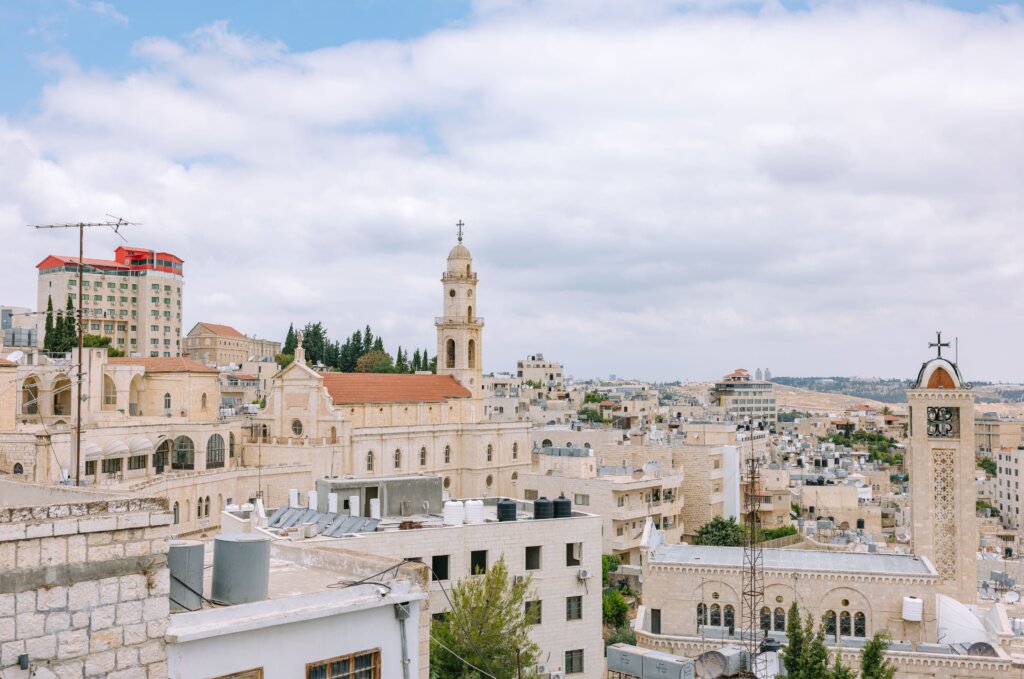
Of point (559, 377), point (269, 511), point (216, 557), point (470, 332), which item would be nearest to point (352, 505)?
point (269, 511)

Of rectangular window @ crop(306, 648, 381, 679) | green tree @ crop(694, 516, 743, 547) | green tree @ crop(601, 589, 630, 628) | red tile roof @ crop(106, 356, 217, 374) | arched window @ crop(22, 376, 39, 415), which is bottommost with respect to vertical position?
green tree @ crop(601, 589, 630, 628)

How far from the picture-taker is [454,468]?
6575 centimetres

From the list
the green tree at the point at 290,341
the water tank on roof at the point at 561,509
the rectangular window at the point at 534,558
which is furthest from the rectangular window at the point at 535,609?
the green tree at the point at 290,341

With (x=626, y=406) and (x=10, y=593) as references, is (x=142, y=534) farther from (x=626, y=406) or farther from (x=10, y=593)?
(x=626, y=406)

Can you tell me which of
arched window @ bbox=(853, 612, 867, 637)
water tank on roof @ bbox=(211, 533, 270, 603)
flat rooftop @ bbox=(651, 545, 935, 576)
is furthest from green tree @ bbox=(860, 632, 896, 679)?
water tank on roof @ bbox=(211, 533, 270, 603)

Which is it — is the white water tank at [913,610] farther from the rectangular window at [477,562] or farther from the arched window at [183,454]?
the arched window at [183,454]

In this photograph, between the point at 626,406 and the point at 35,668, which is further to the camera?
the point at 626,406

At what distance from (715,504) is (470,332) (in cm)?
2232

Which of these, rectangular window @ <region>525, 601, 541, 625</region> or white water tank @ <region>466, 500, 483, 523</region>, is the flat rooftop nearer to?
rectangular window @ <region>525, 601, 541, 625</region>

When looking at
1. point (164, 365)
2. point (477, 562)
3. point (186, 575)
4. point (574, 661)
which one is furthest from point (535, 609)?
point (164, 365)

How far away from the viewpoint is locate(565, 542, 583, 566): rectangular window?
26250 millimetres

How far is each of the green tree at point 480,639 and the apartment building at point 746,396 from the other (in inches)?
6369

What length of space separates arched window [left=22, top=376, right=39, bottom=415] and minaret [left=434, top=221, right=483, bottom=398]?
27792 mm

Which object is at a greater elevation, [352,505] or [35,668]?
[35,668]
